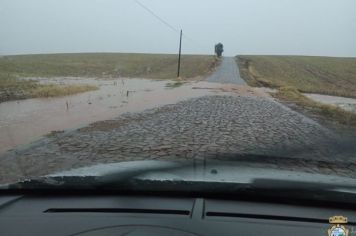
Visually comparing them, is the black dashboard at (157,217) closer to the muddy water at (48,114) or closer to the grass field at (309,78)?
the muddy water at (48,114)

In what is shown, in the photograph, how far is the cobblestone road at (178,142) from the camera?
868 centimetres

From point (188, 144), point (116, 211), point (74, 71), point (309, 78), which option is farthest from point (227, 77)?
point (116, 211)

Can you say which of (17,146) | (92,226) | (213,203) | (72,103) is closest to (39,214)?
(92,226)

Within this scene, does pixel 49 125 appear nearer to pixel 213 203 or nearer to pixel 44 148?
pixel 44 148

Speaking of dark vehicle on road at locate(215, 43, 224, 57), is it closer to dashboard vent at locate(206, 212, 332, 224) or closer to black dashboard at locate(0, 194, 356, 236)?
black dashboard at locate(0, 194, 356, 236)

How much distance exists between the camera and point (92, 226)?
10.1 feet

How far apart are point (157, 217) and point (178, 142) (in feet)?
24.6

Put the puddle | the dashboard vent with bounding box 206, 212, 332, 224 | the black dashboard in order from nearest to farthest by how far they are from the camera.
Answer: the black dashboard, the dashboard vent with bounding box 206, 212, 332, 224, the puddle

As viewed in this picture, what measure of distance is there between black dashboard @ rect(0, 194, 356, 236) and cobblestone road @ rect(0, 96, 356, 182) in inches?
120

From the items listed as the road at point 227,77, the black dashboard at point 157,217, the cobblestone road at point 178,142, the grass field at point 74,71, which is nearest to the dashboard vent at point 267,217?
the black dashboard at point 157,217

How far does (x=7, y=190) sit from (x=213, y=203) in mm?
1471

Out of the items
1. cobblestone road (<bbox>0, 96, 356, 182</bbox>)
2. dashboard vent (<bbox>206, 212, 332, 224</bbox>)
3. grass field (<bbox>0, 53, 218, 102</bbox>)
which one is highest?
dashboard vent (<bbox>206, 212, 332, 224</bbox>)

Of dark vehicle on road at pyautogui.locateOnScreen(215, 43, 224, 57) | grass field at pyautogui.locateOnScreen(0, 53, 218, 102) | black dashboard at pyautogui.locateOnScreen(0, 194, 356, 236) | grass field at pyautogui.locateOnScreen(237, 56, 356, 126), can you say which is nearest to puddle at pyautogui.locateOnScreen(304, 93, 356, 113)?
grass field at pyautogui.locateOnScreen(237, 56, 356, 126)

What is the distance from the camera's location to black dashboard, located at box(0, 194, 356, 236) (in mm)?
2996
